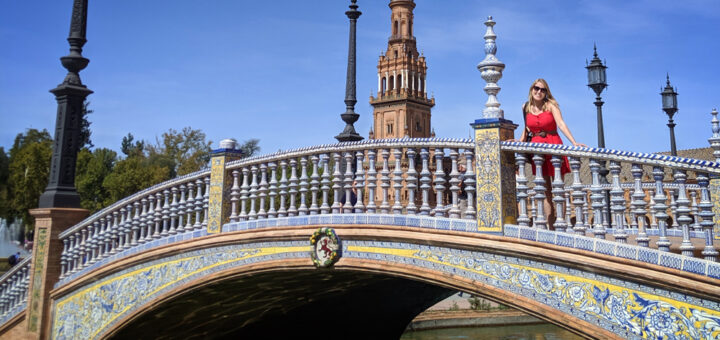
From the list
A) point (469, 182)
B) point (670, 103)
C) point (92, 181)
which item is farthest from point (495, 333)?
point (92, 181)

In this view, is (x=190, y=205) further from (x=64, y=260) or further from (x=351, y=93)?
(x=351, y=93)

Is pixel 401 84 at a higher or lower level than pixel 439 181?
higher

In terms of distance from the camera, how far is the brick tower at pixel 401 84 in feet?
276

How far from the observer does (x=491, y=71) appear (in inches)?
257

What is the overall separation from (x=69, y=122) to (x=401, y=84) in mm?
75174

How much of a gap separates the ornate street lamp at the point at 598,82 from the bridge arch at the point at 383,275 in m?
4.48

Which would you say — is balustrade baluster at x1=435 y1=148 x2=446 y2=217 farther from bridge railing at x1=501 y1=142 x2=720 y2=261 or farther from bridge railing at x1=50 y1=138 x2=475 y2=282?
bridge railing at x1=501 y1=142 x2=720 y2=261

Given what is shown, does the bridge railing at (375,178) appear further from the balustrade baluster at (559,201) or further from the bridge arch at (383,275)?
the balustrade baluster at (559,201)

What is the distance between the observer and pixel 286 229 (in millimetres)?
7773

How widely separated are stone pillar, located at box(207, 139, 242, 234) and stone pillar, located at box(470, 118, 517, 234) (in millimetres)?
3616

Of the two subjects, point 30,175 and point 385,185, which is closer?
point 385,185

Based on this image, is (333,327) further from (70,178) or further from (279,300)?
(70,178)

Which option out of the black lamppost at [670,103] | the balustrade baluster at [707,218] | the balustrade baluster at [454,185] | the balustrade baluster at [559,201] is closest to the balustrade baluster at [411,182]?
the balustrade baluster at [454,185]

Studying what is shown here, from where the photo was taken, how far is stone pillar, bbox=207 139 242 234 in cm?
845
